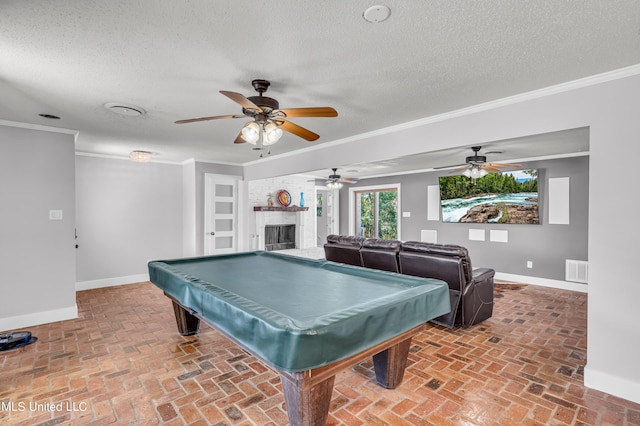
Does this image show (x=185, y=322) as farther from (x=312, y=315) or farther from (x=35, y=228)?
(x=35, y=228)

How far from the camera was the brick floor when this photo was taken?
2.08 meters

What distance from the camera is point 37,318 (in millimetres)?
3793

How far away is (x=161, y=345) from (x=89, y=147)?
3.67 meters

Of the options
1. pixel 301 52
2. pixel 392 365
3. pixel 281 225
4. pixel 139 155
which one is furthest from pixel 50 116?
pixel 281 225

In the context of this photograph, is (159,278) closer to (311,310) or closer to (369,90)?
(311,310)

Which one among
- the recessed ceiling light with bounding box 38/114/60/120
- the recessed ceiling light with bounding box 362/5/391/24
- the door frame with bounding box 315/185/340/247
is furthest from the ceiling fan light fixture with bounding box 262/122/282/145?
the door frame with bounding box 315/185/340/247

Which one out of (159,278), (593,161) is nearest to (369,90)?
(593,161)

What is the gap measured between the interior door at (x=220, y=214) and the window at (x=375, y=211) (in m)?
4.06

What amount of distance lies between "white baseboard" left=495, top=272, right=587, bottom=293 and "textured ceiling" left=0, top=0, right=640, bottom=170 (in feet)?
14.1

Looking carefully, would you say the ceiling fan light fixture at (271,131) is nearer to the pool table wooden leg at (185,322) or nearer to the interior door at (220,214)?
the pool table wooden leg at (185,322)

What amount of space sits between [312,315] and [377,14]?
1685 mm

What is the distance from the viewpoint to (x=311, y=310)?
72.9 inches

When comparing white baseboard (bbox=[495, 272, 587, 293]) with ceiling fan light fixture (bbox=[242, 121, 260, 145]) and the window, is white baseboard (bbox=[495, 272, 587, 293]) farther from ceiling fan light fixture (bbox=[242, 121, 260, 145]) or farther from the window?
ceiling fan light fixture (bbox=[242, 121, 260, 145])

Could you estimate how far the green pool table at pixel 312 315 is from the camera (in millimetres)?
1458
